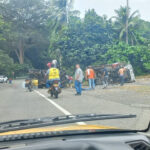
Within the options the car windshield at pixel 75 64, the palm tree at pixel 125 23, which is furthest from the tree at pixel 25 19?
the palm tree at pixel 125 23

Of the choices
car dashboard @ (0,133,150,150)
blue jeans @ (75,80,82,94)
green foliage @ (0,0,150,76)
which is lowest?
blue jeans @ (75,80,82,94)

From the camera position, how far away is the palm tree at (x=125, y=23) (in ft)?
158

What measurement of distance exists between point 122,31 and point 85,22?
8042 mm

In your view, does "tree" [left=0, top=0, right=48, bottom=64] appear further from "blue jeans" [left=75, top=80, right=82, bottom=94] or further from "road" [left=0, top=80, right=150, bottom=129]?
"road" [left=0, top=80, right=150, bottom=129]

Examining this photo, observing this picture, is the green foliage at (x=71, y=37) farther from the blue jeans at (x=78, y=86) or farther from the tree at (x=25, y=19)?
the blue jeans at (x=78, y=86)

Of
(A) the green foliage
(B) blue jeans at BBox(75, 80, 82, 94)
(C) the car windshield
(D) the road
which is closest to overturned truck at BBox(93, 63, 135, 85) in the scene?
(C) the car windshield

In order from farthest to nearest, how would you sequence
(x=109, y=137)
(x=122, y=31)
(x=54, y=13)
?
(x=54, y=13), (x=122, y=31), (x=109, y=137)

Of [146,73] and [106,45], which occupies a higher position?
[106,45]

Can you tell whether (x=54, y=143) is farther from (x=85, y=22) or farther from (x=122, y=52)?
(x=85, y=22)

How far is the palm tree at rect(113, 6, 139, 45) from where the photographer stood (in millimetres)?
48250

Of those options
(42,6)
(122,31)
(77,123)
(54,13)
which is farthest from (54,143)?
(42,6)

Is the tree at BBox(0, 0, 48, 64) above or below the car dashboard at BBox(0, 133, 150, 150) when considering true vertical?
above

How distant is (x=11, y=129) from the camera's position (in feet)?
7.58

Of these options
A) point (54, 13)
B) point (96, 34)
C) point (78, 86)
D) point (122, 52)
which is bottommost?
point (78, 86)
